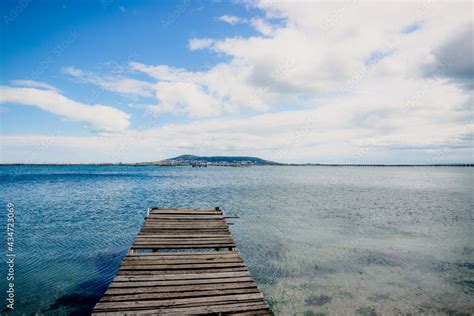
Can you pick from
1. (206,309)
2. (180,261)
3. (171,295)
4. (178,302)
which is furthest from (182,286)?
(180,261)

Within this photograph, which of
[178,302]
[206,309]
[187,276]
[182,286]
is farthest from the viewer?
[187,276]

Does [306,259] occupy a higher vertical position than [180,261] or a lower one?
lower

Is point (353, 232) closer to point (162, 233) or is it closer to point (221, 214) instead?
point (221, 214)

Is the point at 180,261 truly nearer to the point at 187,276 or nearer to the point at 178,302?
the point at 187,276

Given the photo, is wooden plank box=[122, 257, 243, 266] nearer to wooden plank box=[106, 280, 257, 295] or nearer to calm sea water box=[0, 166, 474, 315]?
wooden plank box=[106, 280, 257, 295]

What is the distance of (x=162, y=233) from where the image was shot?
476 inches

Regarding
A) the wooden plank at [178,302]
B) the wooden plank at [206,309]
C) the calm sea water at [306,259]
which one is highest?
the wooden plank at [178,302]

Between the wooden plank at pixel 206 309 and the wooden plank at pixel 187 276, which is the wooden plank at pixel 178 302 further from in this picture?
the wooden plank at pixel 187 276

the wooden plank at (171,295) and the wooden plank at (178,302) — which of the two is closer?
the wooden plank at (178,302)

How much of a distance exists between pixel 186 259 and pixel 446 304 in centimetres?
1070

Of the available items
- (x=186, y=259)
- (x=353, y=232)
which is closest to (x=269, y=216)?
(x=353, y=232)

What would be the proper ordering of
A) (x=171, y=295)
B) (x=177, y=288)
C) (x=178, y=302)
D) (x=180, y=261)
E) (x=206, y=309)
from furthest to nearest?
(x=180, y=261), (x=177, y=288), (x=171, y=295), (x=178, y=302), (x=206, y=309)

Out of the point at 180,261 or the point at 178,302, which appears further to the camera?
the point at 180,261

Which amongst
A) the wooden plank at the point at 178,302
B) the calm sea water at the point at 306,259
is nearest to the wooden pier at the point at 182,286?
the wooden plank at the point at 178,302
